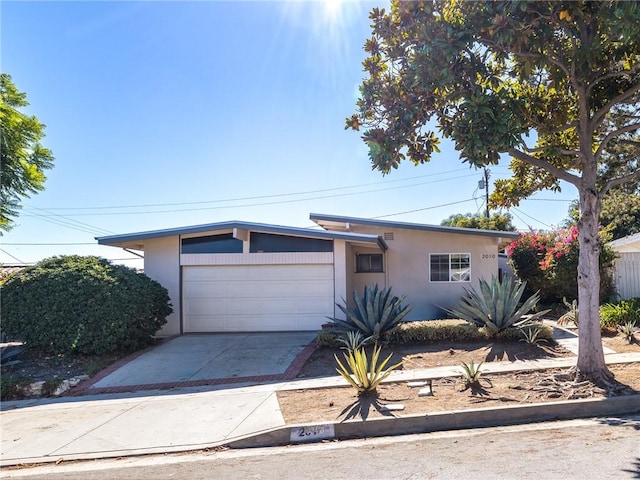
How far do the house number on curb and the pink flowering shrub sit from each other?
11.6 metres

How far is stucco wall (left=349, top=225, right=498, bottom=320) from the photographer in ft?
48.8

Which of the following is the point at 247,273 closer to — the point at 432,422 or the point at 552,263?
the point at 432,422

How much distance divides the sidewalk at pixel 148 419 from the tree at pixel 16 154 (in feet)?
23.3

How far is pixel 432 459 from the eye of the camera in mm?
4617

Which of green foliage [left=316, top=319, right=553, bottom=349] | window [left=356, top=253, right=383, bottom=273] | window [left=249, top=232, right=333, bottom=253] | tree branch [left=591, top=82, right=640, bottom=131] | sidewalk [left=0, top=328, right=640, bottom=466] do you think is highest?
tree branch [left=591, top=82, right=640, bottom=131]

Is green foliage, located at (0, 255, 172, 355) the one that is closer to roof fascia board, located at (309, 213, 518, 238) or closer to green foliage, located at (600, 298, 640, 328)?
roof fascia board, located at (309, 213, 518, 238)

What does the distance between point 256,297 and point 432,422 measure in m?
8.19

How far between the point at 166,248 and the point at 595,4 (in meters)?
11.7

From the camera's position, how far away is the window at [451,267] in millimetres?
14938

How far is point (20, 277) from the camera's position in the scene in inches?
416

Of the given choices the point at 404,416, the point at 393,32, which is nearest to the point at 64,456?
the point at 404,416

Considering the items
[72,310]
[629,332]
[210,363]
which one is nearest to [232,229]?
[210,363]

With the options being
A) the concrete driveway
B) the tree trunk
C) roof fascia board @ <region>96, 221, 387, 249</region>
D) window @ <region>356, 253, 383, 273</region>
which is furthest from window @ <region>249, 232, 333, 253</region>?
the tree trunk

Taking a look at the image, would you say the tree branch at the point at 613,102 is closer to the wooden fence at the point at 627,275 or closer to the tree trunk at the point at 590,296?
the tree trunk at the point at 590,296
